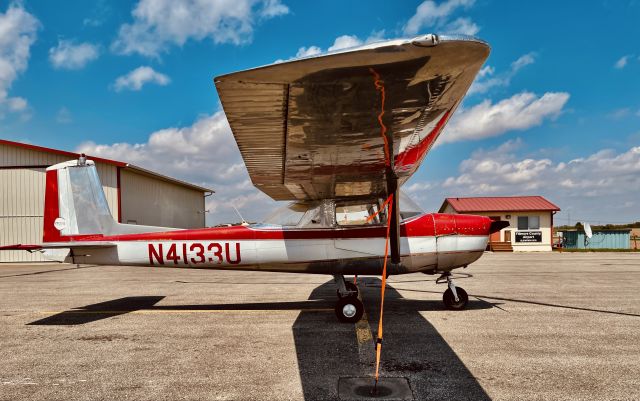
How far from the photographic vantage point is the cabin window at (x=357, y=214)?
668 centimetres

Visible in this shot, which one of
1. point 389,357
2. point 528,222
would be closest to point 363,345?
point 389,357

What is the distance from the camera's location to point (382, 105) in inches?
144

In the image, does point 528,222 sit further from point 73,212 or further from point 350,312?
point 73,212

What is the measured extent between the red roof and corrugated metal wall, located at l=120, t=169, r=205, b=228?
18970 mm

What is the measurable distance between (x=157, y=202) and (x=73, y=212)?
18.7m

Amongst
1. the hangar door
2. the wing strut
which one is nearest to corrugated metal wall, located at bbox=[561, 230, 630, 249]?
the wing strut

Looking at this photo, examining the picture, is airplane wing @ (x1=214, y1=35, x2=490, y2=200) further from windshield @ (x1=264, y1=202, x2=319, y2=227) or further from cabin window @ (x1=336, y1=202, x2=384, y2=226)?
windshield @ (x1=264, y1=202, x2=319, y2=227)

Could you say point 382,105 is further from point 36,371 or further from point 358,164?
point 36,371

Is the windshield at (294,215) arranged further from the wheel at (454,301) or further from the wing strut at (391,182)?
the wheel at (454,301)

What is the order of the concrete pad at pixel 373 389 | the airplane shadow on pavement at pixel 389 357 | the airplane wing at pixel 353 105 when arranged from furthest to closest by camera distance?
1. the airplane shadow on pavement at pixel 389 357
2. the concrete pad at pixel 373 389
3. the airplane wing at pixel 353 105

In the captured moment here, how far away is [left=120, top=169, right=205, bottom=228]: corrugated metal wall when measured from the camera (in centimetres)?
2152

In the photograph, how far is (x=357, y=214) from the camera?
6742mm

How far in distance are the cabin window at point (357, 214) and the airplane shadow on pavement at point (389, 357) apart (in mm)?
1492

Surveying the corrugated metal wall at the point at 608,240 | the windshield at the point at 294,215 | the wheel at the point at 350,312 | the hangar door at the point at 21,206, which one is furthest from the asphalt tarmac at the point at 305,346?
the corrugated metal wall at the point at 608,240
